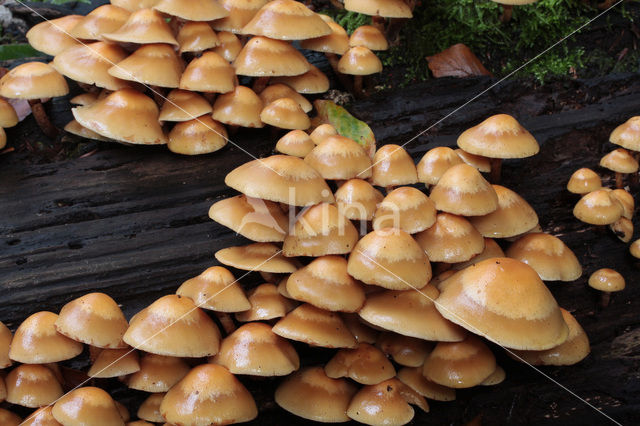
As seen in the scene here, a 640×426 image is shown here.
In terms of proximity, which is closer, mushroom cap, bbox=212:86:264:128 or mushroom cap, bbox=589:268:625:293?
mushroom cap, bbox=589:268:625:293

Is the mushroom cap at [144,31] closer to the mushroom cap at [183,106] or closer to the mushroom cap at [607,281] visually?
the mushroom cap at [183,106]

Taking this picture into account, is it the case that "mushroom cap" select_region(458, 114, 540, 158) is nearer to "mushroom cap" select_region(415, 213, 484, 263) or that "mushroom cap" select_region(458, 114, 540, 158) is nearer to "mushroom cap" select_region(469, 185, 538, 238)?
"mushroom cap" select_region(469, 185, 538, 238)

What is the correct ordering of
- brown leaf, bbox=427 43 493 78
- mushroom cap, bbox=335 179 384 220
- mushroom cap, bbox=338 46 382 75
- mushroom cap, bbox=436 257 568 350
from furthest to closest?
brown leaf, bbox=427 43 493 78
mushroom cap, bbox=338 46 382 75
mushroom cap, bbox=335 179 384 220
mushroom cap, bbox=436 257 568 350

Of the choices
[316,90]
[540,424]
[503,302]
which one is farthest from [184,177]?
[540,424]

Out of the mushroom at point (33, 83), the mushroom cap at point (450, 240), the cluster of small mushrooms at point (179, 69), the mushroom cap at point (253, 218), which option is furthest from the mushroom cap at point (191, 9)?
the mushroom cap at point (450, 240)

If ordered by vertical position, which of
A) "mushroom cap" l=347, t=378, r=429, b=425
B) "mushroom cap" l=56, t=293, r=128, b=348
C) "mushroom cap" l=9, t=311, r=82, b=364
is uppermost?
"mushroom cap" l=56, t=293, r=128, b=348

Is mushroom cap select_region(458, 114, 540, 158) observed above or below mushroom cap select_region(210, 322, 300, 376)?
above

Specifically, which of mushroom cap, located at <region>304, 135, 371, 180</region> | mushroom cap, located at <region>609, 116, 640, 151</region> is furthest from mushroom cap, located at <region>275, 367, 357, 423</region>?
mushroom cap, located at <region>609, 116, 640, 151</region>
